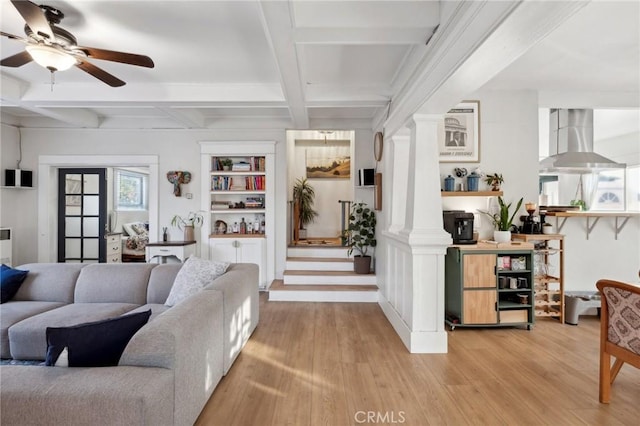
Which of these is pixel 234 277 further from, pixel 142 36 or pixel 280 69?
pixel 142 36

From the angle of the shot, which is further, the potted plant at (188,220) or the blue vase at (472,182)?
the potted plant at (188,220)

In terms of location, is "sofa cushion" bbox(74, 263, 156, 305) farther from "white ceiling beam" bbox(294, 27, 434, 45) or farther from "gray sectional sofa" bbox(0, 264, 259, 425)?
"white ceiling beam" bbox(294, 27, 434, 45)

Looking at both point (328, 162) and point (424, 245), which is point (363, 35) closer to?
point (424, 245)

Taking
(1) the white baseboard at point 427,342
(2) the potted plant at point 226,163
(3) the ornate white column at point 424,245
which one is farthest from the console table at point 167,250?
(1) the white baseboard at point 427,342

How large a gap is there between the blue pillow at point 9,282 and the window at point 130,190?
4.54 m

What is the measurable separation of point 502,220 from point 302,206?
14.2ft

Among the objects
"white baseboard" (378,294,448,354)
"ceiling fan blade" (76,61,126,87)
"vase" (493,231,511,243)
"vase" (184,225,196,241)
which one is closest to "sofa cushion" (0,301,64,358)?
"ceiling fan blade" (76,61,126,87)

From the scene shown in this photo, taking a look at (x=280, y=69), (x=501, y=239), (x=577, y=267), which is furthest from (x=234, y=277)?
(x=577, y=267)

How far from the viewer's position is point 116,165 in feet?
17.6

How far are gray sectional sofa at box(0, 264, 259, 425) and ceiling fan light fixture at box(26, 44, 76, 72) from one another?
186 centimetres

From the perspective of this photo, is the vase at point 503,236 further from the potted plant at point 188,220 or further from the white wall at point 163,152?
the potted plant at point 188,220

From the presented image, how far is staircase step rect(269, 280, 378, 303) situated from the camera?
4.63 m

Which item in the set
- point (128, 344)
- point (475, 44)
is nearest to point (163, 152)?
point (128, 344)

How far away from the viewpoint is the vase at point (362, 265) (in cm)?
510
